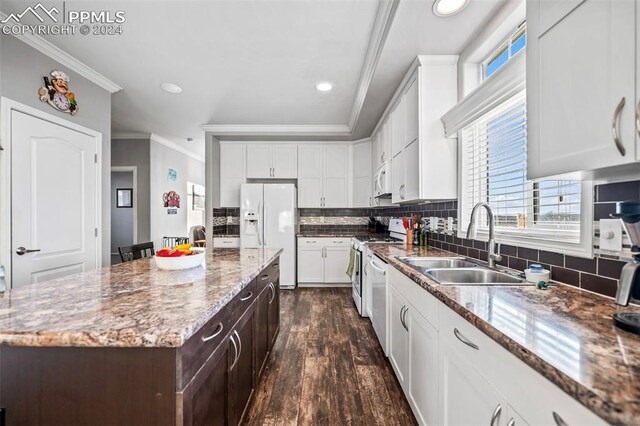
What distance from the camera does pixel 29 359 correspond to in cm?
82

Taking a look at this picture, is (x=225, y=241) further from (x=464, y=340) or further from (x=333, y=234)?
(x=464, y=340)

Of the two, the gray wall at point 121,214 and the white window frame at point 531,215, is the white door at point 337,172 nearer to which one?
the white window frame at point 531,215

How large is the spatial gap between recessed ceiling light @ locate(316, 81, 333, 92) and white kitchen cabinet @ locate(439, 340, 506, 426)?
8.65ft

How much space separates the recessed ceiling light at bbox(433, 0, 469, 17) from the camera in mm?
1644

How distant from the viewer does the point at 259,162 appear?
15.5 ft

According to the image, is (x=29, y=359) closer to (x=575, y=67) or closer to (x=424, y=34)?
(x=575, y=67)

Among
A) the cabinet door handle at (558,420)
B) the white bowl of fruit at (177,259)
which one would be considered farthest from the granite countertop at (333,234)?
the cabinet door handle at (558,420)

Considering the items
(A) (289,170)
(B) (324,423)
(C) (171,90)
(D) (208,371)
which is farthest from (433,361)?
(A) (289,170)

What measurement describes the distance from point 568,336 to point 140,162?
5.79 meters

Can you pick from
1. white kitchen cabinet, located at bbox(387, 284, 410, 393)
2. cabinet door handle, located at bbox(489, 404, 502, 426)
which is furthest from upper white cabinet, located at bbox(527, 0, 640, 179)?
white kitchen cabinet, located at bbox(387, 284, 410, 393)

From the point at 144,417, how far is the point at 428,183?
217cm

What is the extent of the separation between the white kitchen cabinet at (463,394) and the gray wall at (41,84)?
3437 millimetres

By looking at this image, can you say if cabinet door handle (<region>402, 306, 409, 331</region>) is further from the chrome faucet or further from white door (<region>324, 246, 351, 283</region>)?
white door (<region>324, 246, 351, 283</region>)

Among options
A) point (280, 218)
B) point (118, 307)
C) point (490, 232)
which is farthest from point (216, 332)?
point (280, 218)
